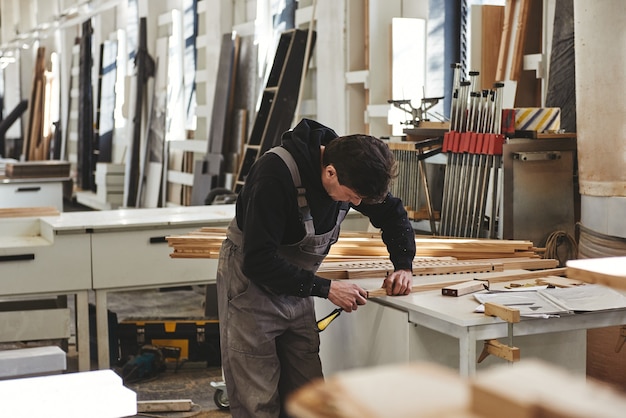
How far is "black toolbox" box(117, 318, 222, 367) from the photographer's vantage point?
5.47m

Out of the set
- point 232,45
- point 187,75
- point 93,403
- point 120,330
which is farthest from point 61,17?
point 93,403

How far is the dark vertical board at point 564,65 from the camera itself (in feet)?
14.5

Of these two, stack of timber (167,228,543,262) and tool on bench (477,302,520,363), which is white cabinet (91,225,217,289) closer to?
stack of timber (167,228,543,262)

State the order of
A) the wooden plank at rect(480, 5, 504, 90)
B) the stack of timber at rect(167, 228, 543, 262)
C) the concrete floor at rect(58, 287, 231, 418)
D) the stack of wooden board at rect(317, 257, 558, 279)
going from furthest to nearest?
the wooden plank at rect(480, 5, 504, 90), the concrete floor at rect(58, 287, 231, 418), the stack of timber at rect(167, 228, 543, 262), the stack of wooden board at rect(317, 257, 558, 279)

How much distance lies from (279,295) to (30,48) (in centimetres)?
1656

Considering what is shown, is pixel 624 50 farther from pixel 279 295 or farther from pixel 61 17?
pixel 61 17

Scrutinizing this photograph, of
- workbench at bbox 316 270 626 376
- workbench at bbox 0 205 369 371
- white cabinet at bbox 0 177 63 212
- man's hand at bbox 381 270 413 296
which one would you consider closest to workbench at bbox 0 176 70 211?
white cabinet at bbox 0 177 63 212

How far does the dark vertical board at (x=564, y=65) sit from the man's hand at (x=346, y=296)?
5.93 feet

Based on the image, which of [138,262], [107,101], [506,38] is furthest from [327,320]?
[107,101]

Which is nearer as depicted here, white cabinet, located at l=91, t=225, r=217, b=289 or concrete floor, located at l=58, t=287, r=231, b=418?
concrete floor, located at l=58, t=287, r=231, b=418

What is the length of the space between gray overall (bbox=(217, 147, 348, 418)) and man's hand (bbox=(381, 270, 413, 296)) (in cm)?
27

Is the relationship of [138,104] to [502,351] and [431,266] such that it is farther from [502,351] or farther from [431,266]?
[502,351]

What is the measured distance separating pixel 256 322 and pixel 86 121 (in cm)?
1135

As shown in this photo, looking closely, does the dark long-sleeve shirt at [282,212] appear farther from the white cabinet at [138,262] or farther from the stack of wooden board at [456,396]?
the stack of wooden board at [456,396]
